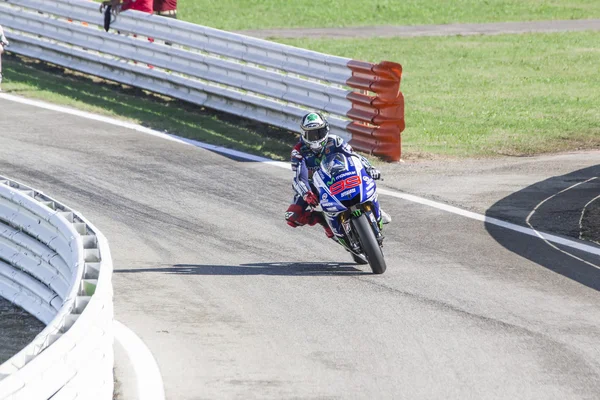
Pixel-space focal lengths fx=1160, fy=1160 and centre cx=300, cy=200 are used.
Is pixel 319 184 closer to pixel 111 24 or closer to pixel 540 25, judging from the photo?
pixel 111 24

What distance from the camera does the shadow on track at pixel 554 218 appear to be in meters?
11.0

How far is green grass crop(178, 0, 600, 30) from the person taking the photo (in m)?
30.8

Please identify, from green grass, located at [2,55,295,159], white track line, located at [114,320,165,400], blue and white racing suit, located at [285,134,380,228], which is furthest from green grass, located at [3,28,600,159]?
white track line, located at [114,320,165,400]

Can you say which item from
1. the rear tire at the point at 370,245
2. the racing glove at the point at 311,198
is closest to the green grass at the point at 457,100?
the racing glove at the point at 311,198

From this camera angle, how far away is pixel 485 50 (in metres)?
25.6

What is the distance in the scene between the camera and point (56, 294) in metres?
9.38

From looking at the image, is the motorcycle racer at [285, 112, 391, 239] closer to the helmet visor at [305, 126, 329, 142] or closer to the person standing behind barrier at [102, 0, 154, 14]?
the helmet visor at [305, 126, 329, 142]

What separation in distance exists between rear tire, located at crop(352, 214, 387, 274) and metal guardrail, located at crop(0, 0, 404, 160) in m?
4.92

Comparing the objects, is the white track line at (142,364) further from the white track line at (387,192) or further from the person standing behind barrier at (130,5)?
the person standing behind barrier at (130,5)

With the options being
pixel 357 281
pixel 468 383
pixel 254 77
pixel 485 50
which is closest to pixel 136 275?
pixel 357 281

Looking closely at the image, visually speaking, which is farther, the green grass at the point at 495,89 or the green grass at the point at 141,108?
the green grass at the point at 495,89

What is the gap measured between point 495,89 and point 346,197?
34.5 ft

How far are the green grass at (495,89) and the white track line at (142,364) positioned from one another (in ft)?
25.9

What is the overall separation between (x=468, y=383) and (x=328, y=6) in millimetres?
26588
